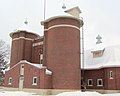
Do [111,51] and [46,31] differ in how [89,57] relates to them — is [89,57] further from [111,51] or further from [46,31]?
[46,31]

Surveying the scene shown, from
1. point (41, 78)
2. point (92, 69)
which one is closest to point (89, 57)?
point (92, 69)

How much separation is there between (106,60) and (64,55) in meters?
8.79

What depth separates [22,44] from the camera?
3597 cm

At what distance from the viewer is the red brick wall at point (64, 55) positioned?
28328mm

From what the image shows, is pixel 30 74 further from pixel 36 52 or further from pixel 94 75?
pixel 94 75

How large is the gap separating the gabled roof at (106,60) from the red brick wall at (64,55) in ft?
19.6

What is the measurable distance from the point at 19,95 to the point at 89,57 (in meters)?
21.1

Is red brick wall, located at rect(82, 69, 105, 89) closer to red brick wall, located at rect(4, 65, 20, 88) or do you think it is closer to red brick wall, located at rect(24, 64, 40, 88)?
red brick wall, located at rect(24, 64, 40, 88)

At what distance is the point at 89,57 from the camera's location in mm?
38656

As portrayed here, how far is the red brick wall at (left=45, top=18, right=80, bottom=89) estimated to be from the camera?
28328 millimetres

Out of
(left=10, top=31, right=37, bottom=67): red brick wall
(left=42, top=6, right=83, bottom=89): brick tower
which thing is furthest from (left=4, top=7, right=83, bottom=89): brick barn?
(left=10, top=31, right=37, bottom=67): red brick wall

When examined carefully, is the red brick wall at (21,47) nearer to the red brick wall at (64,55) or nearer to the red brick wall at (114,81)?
the red brick wall at (64,55)

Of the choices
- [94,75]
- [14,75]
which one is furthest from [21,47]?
[94,75]

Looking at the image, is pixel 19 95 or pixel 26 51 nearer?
pixel 19 95
